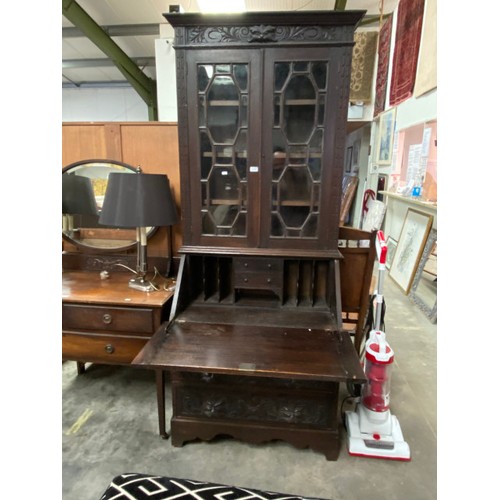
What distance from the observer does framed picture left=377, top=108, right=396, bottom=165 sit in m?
3.74

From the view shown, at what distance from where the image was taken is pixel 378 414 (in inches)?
60.2

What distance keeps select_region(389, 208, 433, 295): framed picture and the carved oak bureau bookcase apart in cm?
179

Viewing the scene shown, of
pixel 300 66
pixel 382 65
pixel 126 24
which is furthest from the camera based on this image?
pixel 126 24

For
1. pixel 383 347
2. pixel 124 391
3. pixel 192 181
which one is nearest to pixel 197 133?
pixel 192 181

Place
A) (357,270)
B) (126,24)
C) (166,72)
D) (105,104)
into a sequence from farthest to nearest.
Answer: (105,104) → (126,24) → (166,72) → (357,270)

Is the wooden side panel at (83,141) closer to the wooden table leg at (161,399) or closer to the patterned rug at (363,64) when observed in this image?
the wooden table leg at (161,399)

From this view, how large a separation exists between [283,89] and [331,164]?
398mm

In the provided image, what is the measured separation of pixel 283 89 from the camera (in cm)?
147

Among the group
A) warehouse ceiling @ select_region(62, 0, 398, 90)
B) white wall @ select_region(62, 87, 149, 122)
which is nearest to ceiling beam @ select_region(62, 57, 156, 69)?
warehouse ceiling @ select_region(62, 0, 398, 90)

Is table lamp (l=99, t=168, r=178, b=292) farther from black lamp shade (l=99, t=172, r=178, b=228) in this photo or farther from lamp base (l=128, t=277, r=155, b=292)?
lamp base (l=128, t=277, r=155, b=292)

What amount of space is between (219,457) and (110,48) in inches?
204

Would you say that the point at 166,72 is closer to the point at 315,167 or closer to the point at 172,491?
the point at 315,167

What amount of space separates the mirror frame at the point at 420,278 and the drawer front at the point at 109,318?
2271 mm

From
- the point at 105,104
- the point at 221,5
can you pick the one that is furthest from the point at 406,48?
the point at 105,104
